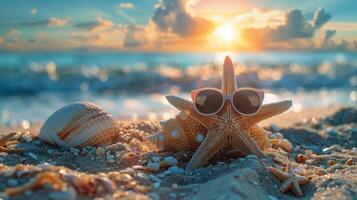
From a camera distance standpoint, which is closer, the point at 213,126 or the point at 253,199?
the point at 253,199

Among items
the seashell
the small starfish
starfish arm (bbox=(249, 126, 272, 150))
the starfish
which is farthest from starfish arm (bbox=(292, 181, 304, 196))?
the seashell

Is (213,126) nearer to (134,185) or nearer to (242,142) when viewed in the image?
(242,142)

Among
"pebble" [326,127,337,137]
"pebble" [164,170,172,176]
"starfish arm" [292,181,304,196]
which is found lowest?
"pebble" [326,127,337,137]

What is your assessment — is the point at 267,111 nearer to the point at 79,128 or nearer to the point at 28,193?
the point at 79,128

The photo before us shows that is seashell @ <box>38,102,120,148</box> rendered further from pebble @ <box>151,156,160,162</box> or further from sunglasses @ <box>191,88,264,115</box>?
Answer: sunglasses @ <box>191,88,264,115</box>

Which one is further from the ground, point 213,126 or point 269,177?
point 213,126

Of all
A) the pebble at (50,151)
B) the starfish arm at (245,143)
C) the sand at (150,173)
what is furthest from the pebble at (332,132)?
the pebble at (50,151)

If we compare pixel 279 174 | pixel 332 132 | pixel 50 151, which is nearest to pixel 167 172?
pixel 279 174

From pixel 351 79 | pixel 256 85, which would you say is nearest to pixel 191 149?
pixel 256 85
